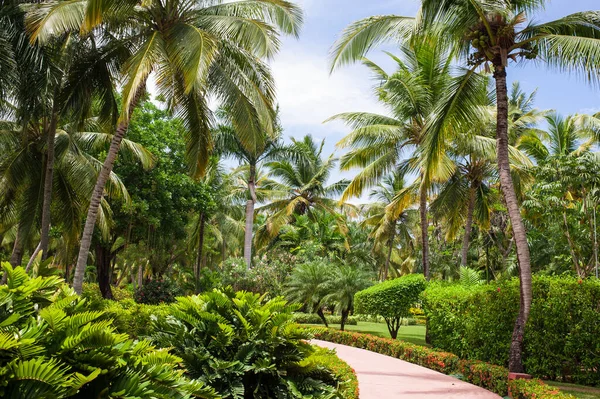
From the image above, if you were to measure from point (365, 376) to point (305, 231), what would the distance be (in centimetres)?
2094

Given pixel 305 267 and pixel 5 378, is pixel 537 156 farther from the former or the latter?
pixel 5 378

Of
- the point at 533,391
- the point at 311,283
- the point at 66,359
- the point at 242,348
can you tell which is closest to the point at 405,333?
the point at 311,283

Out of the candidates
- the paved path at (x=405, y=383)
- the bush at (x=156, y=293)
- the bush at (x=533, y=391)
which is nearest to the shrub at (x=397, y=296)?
the paved path at (x=405, y=383)

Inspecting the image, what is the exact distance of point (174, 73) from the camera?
40.9 ft

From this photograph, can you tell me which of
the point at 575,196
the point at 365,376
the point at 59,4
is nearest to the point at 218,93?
the point at 59,4

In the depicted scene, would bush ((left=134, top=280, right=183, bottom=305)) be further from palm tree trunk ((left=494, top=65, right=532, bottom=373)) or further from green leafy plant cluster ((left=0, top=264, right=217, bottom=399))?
green leafy plant cluster ((left=0, top=264, right=217, bottom=399))

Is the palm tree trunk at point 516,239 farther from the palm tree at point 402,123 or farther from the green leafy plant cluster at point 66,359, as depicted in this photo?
the green leafy plant cluster at point 66,359

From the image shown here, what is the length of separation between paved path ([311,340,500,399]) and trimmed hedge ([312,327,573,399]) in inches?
10.9

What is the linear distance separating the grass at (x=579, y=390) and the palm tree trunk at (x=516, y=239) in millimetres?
735

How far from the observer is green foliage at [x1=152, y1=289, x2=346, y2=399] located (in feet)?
17.6

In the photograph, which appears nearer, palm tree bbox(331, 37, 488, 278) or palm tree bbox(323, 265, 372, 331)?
palm tree bbox(331, 37, 488, 278)

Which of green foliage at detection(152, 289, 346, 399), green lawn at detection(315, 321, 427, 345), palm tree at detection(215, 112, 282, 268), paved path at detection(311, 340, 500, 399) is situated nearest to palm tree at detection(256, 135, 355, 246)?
palm tree at detection(215, 112, 282, 268)

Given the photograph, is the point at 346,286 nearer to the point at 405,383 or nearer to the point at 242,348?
the point at 405,383

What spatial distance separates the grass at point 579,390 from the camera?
818cm
